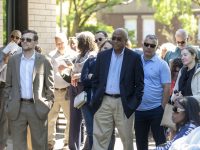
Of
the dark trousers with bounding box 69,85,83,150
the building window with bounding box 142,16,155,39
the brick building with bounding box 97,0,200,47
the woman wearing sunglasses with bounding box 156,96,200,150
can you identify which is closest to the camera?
the woman wearing sunglasses with bounding box 156,96,200,150

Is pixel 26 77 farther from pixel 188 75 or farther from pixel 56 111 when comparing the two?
pixel 56 111

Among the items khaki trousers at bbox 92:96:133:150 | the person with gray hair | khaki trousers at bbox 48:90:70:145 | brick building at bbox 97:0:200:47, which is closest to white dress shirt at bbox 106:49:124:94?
khaki trousers at bbox 92:96:133:150

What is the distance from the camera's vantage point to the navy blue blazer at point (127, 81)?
28.7 feet

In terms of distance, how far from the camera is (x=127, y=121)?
29.2 ft

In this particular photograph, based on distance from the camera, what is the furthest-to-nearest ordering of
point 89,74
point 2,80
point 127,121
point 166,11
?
point 166,11
point 2,80
point 89,74
point 127,121

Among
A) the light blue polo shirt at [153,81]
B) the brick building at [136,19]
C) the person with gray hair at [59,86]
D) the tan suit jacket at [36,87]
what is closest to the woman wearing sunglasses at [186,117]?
the light blue polo shirt at [153,81]

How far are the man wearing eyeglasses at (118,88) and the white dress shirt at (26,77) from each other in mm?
914

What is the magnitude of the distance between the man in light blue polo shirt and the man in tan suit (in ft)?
4.55

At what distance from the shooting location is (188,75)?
9102 mm

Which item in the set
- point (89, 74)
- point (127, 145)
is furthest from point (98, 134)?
point (89, 74)

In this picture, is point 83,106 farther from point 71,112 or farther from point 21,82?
point 21,82

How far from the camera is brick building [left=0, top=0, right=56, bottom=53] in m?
13.4

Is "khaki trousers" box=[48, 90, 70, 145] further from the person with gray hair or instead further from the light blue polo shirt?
the light blue polo shirt

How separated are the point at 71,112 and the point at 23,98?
2.00m
